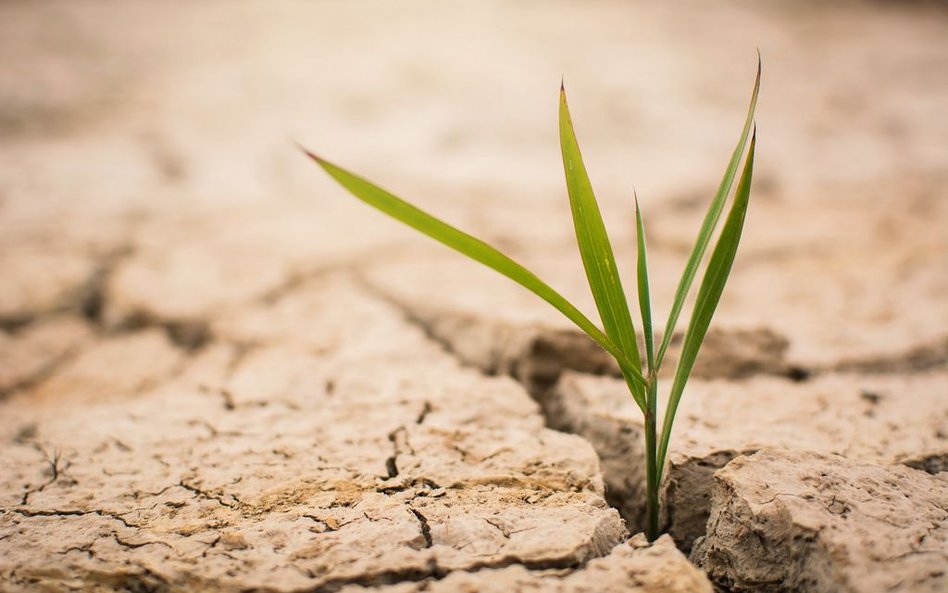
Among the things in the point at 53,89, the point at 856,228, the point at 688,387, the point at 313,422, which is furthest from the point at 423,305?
the point at 53,89

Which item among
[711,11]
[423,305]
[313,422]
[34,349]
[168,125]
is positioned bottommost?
[34,349]

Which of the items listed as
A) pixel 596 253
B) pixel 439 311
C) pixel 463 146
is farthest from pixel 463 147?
pixel 596 253

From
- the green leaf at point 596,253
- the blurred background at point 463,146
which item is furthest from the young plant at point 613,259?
the blurred background at point 463,146

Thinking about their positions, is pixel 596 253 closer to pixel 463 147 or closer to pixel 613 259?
pixel 613 259

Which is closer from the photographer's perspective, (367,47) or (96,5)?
(367,47)

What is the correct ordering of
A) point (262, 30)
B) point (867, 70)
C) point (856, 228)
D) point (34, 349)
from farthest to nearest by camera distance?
point (262, 30) → point (867, 70) → point (856, 228) → point (34, 349)

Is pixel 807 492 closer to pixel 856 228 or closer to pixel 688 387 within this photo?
pixel 688 387

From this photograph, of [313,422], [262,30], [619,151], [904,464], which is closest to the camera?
[904,464]
